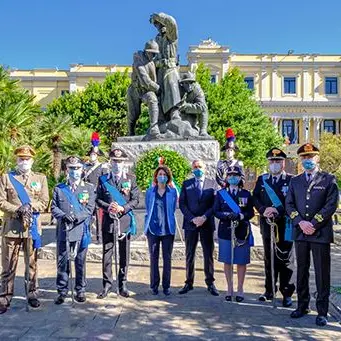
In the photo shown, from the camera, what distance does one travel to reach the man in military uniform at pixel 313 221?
17.3 feet

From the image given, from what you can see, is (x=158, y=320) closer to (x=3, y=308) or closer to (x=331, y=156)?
(x=3, y=308)

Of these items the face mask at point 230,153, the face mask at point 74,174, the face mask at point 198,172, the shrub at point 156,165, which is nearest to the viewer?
the face mask at point 74,174

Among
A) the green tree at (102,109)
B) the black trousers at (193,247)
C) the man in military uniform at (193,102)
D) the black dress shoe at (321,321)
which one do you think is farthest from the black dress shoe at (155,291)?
the green tree at (102,109)

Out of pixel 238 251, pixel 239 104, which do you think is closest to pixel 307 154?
pixel 238 251

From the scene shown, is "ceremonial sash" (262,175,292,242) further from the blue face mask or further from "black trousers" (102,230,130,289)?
"black trousers" (102,230,130,289)

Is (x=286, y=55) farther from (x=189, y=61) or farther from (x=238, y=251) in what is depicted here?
(x=238, y=251)

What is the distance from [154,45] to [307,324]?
6.93 m

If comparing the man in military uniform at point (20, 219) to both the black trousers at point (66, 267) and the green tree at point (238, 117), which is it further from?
the green tree at point (238, 117)

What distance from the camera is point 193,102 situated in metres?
10.1

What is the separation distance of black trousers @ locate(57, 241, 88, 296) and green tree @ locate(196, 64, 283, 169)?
25.7 m

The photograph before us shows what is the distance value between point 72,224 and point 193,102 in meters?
5.05

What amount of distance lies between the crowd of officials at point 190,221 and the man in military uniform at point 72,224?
1 cm

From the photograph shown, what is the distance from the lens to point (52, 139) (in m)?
24.2

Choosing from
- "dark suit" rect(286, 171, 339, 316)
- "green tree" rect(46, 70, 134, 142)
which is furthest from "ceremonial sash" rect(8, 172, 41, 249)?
"green tree" rect(46, 70, 134, 142)
